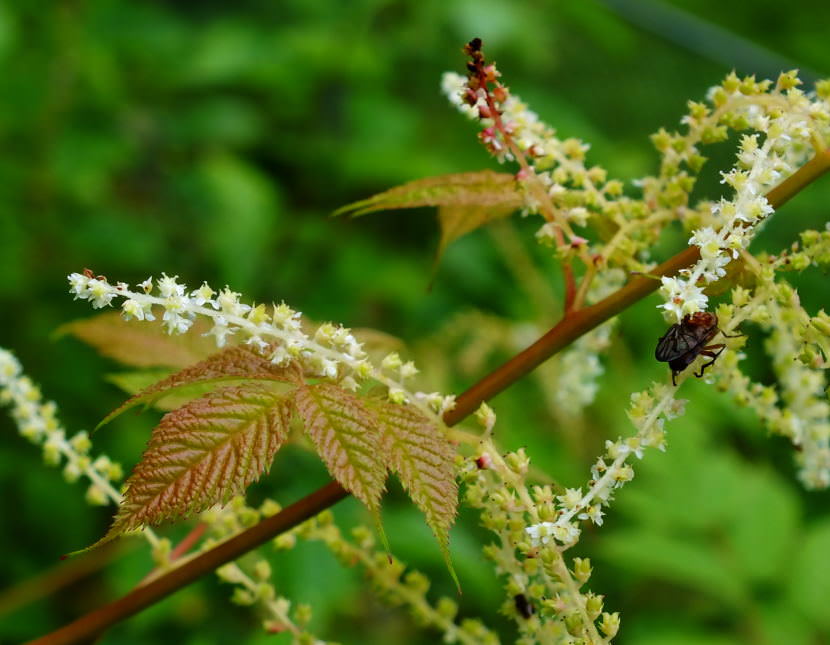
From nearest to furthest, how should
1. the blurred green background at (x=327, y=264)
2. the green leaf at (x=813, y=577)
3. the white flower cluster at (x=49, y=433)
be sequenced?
the white flower cluster at (x=49, y=433)
the green leaf at (x=813, y=577)
the blurred green background at (x=327, y=264)

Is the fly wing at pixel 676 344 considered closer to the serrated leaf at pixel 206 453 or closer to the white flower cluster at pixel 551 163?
the white flower cluster at pixel 551 163

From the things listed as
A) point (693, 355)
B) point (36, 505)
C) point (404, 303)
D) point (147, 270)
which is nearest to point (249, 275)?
point (147, 270)

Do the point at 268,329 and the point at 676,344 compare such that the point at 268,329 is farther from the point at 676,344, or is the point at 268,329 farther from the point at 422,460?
the point at 676,344

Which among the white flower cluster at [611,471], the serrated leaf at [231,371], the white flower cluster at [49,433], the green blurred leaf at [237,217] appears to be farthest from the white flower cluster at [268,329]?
the green blurred leaf at [237,217]

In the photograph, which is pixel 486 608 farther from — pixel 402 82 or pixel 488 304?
pixel 402 82

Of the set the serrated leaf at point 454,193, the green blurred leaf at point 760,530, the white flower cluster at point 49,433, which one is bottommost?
the white flower cluster at point 49,433

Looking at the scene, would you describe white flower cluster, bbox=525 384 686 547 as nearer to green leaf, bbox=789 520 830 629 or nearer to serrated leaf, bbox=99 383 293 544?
serrated leaf, bbox=99 383 293 544
